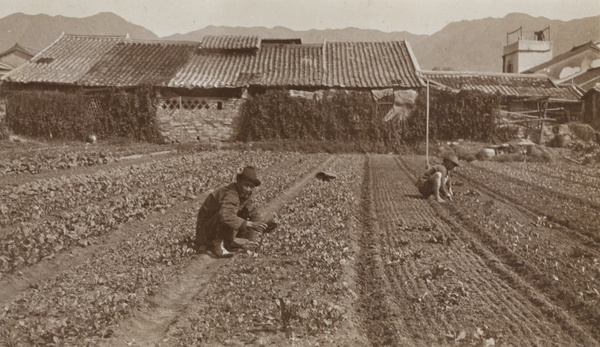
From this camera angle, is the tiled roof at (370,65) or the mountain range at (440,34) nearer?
the tiled roof at (370,65)

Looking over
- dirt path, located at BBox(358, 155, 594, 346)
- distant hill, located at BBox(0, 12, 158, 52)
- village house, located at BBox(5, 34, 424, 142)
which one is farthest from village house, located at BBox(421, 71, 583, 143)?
distant hill, located at BBox(0, 12, 158, 52)

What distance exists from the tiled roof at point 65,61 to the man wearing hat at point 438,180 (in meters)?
17.1

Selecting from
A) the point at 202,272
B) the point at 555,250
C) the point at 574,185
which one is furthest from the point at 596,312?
the point at 574,185

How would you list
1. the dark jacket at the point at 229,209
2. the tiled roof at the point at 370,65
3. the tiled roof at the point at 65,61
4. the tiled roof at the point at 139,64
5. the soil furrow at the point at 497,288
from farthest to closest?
the tiled roof at the point at 65,61
the tiled roof at the point at 139,64
the tiled roof at the point at 370,65
the dark jacket at the point at 229,209
the soil furrow at the point at 497,288

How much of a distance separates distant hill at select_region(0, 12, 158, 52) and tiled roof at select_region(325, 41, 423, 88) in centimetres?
6342

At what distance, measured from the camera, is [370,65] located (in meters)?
24.5

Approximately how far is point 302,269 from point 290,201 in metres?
3.94

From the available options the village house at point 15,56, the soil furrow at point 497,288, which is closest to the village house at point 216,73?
the soil furrow at point 497,288

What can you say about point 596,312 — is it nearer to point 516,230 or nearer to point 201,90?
point 516,230

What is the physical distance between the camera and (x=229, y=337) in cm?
447

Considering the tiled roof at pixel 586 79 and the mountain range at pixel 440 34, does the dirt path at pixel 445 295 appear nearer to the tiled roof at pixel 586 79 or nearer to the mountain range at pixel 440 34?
the tiled roof at pixel 586 79

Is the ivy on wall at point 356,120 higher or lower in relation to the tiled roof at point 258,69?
lower

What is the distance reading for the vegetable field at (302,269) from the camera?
15.0 ft

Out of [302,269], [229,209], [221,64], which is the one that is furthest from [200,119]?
[302,269]
